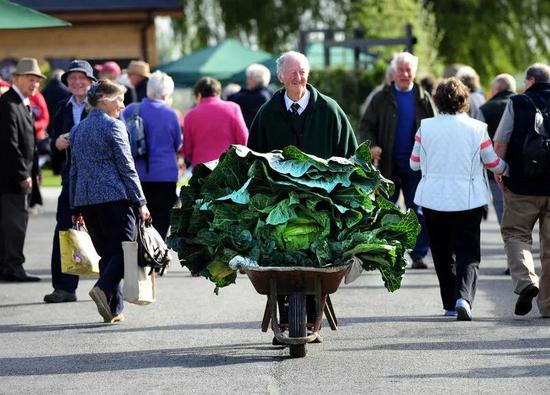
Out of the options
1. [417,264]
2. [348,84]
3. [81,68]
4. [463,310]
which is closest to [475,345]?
[463,310]

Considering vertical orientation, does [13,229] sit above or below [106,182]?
below

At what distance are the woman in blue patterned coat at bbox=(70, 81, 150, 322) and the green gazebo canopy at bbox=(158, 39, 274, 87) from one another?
19.3 metres

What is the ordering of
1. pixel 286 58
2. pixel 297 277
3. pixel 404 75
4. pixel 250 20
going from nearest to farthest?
pixel 297 277
pixel 286 58
pixel 404 75
pixel 250 20

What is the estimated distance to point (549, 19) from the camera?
43938 mm

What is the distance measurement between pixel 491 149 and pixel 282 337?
2.86 metres

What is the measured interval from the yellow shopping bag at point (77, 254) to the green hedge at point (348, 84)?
54.9 feet

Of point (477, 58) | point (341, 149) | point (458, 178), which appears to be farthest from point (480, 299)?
point (477, 58)

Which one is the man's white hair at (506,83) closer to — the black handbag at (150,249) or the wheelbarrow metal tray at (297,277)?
the black handbag at (150,249)

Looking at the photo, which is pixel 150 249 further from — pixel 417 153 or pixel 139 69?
pixel 139 69

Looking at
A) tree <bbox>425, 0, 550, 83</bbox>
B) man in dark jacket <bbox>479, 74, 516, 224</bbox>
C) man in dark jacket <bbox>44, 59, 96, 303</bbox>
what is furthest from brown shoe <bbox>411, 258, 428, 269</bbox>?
tree <bbox>425, 0, 550, 83</bbox>

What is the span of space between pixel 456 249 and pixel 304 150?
5.72 ft

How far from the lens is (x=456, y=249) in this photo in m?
11.7

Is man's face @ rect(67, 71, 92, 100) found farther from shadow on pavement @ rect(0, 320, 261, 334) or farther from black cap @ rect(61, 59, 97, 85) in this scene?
shadow on pavement @ rect(0, 320, 261, 334)

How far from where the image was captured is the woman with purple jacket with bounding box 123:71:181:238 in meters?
14.4
